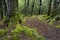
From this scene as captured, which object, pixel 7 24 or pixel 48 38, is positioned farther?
pixel 7 24

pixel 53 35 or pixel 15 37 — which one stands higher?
pixel 15 37

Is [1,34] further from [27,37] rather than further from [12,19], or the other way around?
[12,19]

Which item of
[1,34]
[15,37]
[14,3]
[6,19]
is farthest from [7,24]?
[15,37]

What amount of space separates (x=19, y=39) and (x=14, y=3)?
4.37m

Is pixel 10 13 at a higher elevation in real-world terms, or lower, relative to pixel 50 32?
higher

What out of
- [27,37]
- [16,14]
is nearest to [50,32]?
[16,14]

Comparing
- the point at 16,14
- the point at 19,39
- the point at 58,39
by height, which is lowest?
the point at 58,39

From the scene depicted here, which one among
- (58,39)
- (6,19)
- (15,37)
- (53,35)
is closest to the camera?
(15,37)

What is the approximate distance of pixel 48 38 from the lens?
36.4ft

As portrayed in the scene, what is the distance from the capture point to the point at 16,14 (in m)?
12.7

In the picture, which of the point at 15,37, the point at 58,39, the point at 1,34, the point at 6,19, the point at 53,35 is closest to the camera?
the point at 15,37

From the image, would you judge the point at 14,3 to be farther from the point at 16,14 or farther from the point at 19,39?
the point at 19,39

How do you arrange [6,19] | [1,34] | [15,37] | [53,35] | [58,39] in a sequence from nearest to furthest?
[15,37] < [1,34] < [58,39] < [53,35] < [6,19]

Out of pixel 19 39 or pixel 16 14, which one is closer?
pixel 19 39
